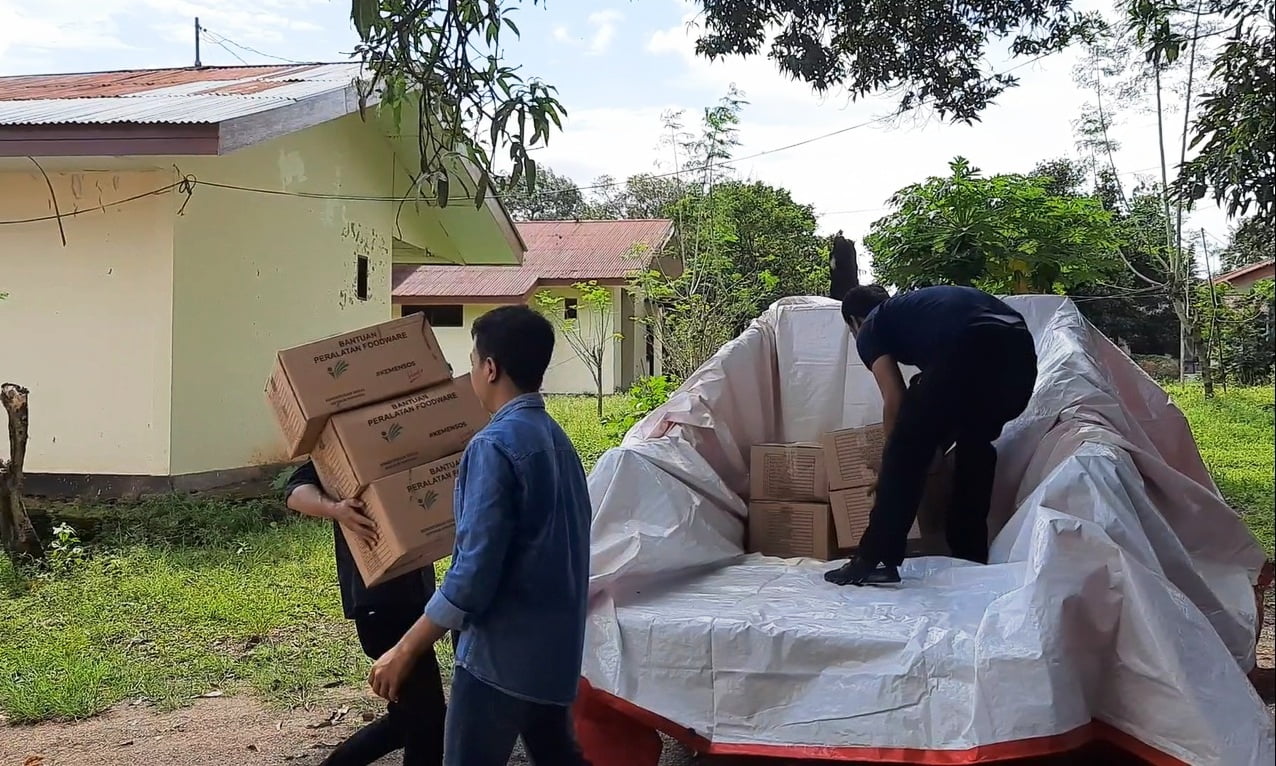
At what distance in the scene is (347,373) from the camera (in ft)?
8.57

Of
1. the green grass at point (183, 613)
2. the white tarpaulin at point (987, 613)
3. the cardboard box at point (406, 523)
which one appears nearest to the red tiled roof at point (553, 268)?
the green grass at point (183, 613)

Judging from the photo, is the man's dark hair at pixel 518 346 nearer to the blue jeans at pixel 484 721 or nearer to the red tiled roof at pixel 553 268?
the blue jeans at pixel 484 721

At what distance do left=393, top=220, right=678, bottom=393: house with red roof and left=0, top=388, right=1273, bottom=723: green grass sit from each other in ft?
36.4

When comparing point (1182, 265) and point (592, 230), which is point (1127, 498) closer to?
Answer: point (1182, 265)

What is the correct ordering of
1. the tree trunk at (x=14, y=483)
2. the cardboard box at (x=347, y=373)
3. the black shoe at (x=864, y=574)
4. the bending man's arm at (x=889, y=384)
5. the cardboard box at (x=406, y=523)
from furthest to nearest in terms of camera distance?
the tree trunk at (x=14, y=483)
the bending man's arm at (x=889, y=384)
the black shoe at (x=864, y=574)
the cardboard box at (x=347, y=373)
the cardboard box at (x=406, y=523)

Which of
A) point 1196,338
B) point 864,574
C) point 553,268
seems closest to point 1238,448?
point 1196,338

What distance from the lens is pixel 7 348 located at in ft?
22.5

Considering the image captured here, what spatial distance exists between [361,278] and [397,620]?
271 inches

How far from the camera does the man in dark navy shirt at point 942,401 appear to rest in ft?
11.8

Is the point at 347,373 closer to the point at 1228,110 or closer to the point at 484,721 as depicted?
the point at 484,721

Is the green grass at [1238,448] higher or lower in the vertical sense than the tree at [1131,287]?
lower

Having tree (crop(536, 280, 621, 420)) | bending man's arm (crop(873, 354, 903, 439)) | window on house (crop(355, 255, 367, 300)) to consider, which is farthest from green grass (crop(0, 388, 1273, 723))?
tree (crop(536, 280, 621, 420))

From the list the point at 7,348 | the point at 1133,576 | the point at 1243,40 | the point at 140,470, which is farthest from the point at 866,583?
the point at 7,348

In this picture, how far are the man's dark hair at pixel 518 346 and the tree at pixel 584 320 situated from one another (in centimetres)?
1226
